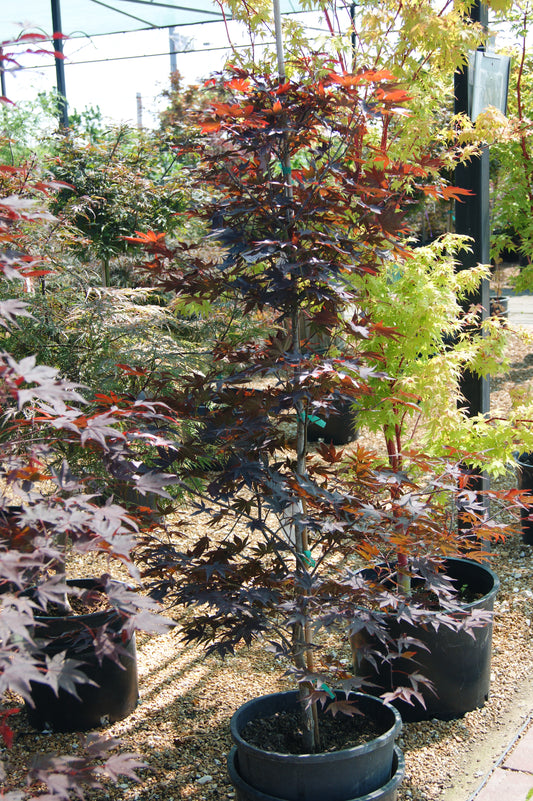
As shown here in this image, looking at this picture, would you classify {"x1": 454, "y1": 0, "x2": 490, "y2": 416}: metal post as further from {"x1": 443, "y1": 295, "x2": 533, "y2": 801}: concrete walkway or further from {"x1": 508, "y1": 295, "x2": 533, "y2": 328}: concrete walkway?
{"x1": 508, "y1": 295, "x2": 533, "y2": 328}: concrete walkway

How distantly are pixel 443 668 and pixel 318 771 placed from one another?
3.06 feet

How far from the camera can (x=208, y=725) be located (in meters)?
2.82

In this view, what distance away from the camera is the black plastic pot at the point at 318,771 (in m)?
2.01

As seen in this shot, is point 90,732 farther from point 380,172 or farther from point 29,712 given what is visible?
point 380,172

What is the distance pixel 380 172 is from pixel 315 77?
0.49m

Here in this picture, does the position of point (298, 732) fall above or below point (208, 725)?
above

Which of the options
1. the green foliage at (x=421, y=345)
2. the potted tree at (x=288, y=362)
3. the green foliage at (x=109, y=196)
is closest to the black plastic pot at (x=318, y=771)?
the potted tree at (x=288, y=362)

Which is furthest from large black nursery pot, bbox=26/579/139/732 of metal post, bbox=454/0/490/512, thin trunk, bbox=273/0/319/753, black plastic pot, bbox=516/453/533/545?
black plastic pot, bbox=516/453/533/545

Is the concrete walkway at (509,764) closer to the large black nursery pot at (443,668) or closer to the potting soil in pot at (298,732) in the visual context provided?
the large black nursery pot at (443,668)

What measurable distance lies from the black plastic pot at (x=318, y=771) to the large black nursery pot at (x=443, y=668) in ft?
2.02

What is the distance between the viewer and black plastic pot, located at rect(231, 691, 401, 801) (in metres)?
2.01

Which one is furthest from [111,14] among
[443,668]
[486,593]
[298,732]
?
[298,732]

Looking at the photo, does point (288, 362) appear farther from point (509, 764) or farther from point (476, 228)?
point (476, 228)

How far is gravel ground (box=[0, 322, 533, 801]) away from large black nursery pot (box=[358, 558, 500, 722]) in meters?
0.06
